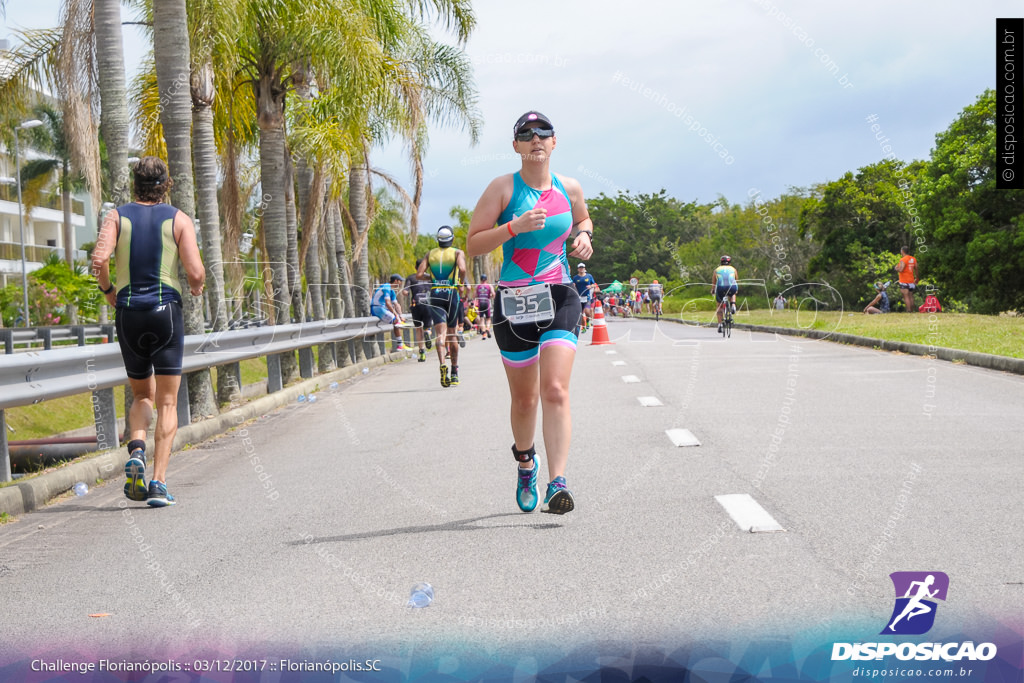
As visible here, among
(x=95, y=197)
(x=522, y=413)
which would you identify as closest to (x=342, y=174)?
(x=95, y=197)

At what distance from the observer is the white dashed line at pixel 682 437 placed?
893 centimetres

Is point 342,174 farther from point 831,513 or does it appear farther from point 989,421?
point 831,513

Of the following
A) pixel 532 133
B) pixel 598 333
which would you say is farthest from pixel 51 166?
pixel 532 133

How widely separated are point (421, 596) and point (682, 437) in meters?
4.93

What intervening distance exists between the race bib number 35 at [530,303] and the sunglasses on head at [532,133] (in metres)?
0.78

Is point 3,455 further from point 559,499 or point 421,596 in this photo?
point 421,596

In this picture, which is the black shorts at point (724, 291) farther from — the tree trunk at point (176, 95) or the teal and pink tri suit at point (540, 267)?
the teal and pink tri suit at point (540, 267)

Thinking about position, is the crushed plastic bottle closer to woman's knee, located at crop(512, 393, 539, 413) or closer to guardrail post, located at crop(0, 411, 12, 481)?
woman's knee, located at crop(512, 393, 539, 413)

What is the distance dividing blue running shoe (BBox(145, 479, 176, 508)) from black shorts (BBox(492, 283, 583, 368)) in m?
2.55

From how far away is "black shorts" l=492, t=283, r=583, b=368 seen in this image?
247 inches

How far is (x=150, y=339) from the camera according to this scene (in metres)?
Result: 7.43

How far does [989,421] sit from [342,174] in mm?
13835

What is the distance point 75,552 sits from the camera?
6113 mm

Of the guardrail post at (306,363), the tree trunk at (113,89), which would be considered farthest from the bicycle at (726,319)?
the tree trunk at (113,89)
